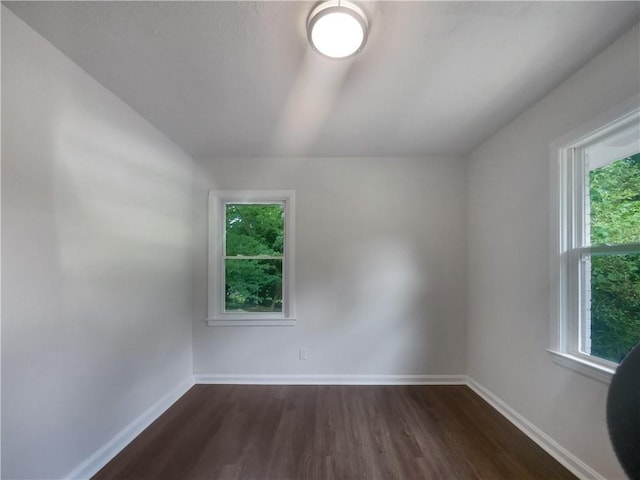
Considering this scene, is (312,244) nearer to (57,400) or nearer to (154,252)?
(154,252)

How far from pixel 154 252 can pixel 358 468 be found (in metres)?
2.21

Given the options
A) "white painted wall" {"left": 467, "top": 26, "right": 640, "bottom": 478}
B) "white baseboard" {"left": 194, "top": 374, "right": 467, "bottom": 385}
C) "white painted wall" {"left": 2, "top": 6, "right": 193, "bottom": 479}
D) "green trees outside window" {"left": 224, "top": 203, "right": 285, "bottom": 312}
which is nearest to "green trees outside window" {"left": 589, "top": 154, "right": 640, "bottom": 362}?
"white painted wall" {"left": 467, "top": 26, "right": 640, "bottom": 478}

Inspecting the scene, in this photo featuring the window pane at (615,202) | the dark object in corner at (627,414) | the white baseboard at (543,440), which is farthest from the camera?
the white baseboard at (543,440)

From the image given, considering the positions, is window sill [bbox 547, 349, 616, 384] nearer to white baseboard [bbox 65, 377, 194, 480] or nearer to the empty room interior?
the empty room interior

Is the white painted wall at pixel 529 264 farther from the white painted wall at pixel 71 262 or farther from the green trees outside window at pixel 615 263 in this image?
the white painted wall at pixel 71 262

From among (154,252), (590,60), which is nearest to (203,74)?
(154,252)

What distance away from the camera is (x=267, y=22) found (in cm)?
140

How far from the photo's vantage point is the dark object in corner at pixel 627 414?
79 centimetres

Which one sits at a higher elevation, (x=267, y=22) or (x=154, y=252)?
(x=267, y=22)

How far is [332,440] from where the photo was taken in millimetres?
2102

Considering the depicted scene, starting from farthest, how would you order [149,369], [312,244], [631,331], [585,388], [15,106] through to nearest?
[312,244]
[149,369]
[585,388]
[631,331]
[15,106]

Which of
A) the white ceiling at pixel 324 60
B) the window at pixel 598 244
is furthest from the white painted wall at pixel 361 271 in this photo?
the window at pixel 598 244

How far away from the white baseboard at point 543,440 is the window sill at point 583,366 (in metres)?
0.53

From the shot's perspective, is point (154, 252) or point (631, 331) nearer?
point (631, 331)
